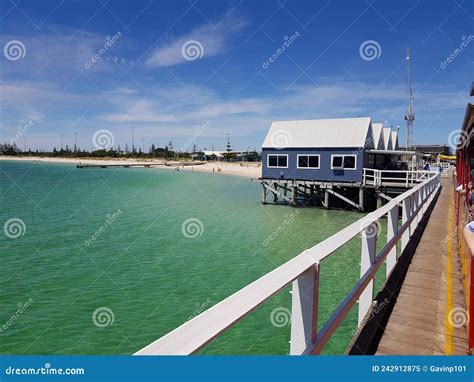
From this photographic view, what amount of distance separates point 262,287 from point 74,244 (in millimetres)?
15759

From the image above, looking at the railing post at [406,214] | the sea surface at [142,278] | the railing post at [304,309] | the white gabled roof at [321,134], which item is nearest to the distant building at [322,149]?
the white gabled roof at [321,134]

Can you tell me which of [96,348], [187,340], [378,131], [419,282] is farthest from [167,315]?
[378,131]

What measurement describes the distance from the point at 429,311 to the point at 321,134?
24509 millimetres

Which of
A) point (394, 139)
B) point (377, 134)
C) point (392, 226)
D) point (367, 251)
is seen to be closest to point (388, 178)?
point (377, 134)

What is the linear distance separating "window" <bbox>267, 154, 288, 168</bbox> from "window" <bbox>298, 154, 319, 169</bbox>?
1138mm

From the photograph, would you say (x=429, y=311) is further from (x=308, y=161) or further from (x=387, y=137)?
(x=387, y=137)

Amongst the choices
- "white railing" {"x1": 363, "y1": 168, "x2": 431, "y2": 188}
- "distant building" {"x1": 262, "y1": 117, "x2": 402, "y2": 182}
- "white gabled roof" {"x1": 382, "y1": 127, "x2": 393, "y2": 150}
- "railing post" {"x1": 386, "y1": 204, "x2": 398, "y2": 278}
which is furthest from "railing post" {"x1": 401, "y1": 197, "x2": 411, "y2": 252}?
"white gabled roof" {"x1": 382, "y1": 127, "x2": 393, "y2": 150}

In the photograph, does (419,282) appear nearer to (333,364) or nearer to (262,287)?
(333,364)

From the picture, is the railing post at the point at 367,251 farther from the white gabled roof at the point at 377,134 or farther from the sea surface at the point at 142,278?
the white gabled roof at the point at 377,134

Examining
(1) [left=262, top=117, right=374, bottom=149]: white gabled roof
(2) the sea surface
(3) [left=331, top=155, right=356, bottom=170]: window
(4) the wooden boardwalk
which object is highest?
(1) [left=262, top=117, right=374, bottom=149]: white gabled roof

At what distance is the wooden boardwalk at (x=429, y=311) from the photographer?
3.27m

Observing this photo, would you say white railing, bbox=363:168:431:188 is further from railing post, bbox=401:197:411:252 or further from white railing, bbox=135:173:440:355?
white railing, bbox=135:173:440:355

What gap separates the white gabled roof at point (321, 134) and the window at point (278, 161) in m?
0.78

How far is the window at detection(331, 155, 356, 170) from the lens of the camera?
84.7 feet
